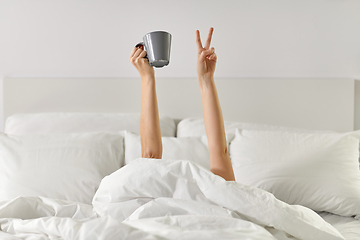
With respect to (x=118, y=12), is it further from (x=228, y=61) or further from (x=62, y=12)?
(x=228, y=61)

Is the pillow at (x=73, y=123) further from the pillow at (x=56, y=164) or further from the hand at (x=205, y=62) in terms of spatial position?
the hand at (x=205, y=62)

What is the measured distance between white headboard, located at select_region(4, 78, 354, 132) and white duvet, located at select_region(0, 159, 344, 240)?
41.0 inches

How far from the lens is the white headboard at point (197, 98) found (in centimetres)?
227

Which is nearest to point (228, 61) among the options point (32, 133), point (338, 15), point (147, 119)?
point (338, 15)

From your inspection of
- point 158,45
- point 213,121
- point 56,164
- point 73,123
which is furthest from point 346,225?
point 73,123

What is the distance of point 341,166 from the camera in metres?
1.74

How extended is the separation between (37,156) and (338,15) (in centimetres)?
203

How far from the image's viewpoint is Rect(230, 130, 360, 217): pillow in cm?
164

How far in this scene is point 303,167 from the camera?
67.6 inches

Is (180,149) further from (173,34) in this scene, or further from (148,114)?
(173,34)

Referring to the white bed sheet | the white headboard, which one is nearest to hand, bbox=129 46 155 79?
the white headboard

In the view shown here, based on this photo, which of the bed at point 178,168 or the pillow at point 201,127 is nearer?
the bed at point 178,168

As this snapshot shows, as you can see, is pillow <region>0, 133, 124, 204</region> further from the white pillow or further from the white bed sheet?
the white bed sheet

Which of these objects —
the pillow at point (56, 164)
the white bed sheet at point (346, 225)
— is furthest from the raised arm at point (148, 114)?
the white bed sheet at point (346, 225)
